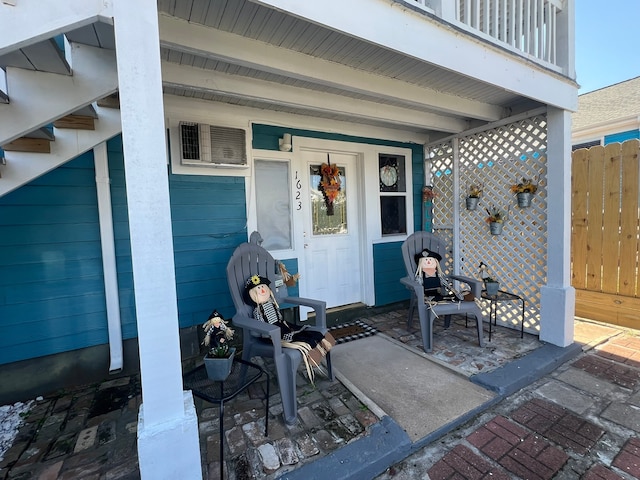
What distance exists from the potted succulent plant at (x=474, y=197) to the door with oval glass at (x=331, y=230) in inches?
52.9

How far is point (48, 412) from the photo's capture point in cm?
204

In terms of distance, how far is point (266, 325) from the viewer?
189 cm

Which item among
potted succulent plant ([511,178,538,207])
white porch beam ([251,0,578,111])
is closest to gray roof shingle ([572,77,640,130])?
potted succulent plant ([511,178,538,207])

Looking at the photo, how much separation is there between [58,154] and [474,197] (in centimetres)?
383

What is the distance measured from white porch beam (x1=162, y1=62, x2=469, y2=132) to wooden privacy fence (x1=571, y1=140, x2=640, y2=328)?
1753 mm

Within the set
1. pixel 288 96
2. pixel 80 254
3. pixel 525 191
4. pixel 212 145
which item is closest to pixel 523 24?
pixel 525 191

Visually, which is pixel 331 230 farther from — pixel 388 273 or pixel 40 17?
pixel 40 17

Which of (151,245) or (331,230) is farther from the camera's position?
(331,230)

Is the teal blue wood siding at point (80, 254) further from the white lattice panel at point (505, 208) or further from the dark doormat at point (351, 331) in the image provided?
the white lattice panel at point (505, 208)

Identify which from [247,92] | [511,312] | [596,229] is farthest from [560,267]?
[247,92]

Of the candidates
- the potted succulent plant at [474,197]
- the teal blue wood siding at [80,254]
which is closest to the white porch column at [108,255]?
the teal blue wood siding at [80,254]

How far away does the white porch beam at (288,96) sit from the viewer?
6.75ft

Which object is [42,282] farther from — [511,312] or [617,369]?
[617,369]

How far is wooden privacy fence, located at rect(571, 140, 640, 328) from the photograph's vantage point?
3090 millimetres
